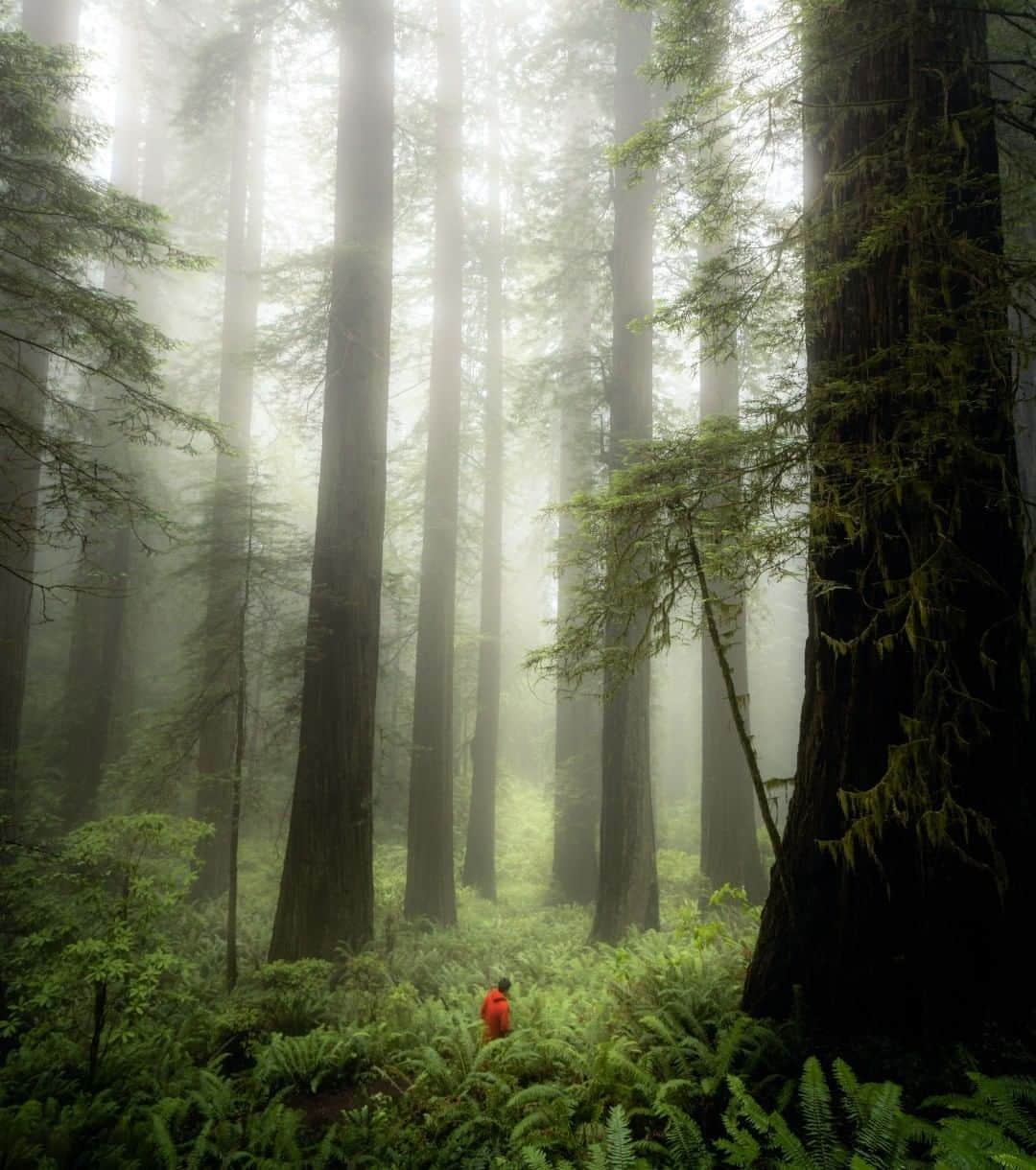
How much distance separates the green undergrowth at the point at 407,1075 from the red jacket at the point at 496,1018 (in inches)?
5.3

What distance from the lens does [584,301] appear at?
15.4 metres

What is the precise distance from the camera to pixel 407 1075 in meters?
4.88

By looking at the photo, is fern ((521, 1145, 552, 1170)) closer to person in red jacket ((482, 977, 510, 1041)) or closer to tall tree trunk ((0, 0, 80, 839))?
person in red jacket ((482, 977, 510, 1041))

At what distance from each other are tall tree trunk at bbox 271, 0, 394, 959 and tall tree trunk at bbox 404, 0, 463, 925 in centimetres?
266

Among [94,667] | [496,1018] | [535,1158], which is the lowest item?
[496,1018]

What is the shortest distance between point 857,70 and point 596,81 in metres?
10.1

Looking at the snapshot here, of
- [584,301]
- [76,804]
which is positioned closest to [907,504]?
[584,301]

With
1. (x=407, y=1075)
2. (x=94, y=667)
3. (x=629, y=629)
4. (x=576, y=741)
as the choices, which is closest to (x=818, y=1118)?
(x=407, y=1075)

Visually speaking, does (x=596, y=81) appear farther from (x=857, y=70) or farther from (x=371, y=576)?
(x=371, y=576)

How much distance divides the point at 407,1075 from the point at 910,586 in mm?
4967

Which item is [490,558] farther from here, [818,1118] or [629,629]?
[818,1118]

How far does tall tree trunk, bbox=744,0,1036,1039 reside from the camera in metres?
3.30

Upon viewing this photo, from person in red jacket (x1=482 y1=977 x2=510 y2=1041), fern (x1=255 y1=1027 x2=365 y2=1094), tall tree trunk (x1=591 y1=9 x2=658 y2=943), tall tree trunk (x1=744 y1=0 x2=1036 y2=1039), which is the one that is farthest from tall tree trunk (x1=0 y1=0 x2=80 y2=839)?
tall tree trunk (x1=744 y1=0 x2=1036 y2=1039)

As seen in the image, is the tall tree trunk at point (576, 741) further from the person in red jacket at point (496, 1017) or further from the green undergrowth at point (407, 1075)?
the person in red jacket at point (496, 1017)
